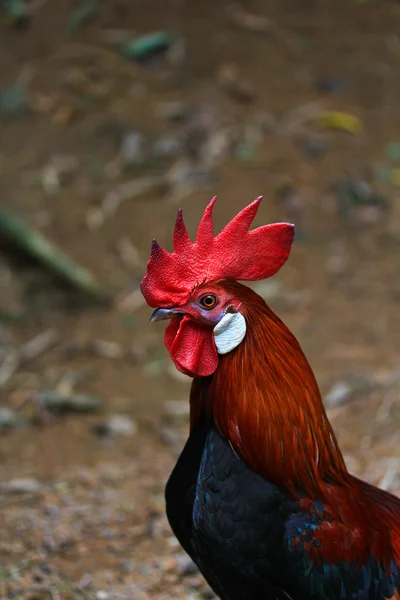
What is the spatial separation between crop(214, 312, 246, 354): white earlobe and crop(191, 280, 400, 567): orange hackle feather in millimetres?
18

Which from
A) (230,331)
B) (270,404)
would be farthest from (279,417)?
(230,331)

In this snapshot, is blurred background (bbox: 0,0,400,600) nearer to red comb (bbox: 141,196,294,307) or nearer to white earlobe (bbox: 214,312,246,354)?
white earlobe (bbox: 214,312,246,354)

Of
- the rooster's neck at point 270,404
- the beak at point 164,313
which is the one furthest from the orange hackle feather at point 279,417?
the beak at point 164,313

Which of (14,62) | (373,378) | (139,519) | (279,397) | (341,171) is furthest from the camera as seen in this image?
(14,62)

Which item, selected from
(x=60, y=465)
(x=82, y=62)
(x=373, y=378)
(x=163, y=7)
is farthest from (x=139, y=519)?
(x=163, y=7)

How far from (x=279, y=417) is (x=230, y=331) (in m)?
0.30

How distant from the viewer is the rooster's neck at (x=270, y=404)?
2.47 meters

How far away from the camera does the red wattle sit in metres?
2.49

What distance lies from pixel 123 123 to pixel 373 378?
11.2 ft

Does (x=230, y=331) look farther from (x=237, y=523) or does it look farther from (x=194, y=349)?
(x=237, y=523)

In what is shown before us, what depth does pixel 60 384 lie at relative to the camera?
17.5 ft

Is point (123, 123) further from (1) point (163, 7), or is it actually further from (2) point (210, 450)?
(2) point (210, 450)

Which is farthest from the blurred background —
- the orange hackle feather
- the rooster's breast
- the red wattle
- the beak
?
the beak

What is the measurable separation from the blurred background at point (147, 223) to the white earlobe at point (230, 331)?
1.55 meters
